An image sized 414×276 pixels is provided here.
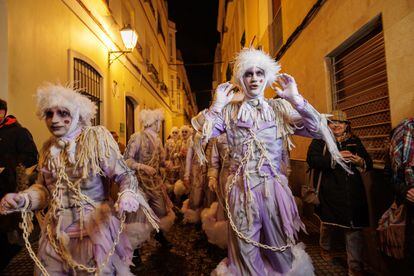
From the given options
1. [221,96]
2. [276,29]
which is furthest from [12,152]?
[276,29]

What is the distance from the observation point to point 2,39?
4.25m

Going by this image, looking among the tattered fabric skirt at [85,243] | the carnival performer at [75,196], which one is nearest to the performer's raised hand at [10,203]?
the carnival performer at [75,196]

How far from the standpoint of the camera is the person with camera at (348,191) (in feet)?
11.2

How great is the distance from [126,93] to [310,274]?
9.39m

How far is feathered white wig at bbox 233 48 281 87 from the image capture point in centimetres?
256

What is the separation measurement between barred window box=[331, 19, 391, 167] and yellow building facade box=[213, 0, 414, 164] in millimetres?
96

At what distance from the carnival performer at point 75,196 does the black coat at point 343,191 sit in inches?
92.0

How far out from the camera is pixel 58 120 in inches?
87.8

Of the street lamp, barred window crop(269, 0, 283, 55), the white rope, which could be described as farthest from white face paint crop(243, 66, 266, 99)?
the street lamp

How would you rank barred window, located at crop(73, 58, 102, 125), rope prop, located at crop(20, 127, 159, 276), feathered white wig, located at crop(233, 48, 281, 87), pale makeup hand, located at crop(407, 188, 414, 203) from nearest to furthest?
rope prop, located at crop(20, 127, 159, 276) < pale makeup hand, located at crop(407, 188, 414, 203) < feathered white wig, located at crop(233, 48, 281, 87) < barred window, located at crop(73, 58, 102, 125)

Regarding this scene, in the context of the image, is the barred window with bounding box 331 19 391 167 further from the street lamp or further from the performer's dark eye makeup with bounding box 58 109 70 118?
the street lamp

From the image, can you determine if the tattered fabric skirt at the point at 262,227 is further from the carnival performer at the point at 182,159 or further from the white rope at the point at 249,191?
the carnival performer at the point at 182,159

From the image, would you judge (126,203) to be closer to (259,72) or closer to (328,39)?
(259,72)

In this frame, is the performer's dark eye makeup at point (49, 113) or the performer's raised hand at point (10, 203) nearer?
the performer's raised hand at point (10, 203)
